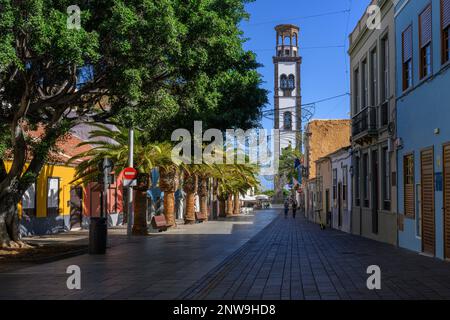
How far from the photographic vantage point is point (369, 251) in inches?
761

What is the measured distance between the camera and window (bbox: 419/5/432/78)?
17.5 meters

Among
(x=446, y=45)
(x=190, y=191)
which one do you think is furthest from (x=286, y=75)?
(x=446, y=45)

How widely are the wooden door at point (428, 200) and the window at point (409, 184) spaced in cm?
133

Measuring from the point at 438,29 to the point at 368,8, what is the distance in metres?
9.91

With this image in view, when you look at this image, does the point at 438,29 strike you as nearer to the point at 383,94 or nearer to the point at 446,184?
the point at 446,184

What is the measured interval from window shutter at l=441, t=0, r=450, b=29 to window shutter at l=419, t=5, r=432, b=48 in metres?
1.13

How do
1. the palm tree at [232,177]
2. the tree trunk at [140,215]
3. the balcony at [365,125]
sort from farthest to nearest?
1. the palm tree at [232,177]
2. the tree trunk at [140,215]
3. the balcony at [365,125]

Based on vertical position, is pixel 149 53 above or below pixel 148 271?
above

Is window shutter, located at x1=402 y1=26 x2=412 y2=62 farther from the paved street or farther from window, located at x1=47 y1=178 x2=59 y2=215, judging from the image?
window, located at x1=47 y1=178 x2=59 y2=215

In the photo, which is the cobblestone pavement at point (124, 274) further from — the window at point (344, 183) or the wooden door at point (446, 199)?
the window at point (344, 183)

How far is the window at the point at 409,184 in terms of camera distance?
19.4 metres

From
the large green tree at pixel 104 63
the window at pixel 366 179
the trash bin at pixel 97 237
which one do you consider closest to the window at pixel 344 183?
the window at pixel 366 179
